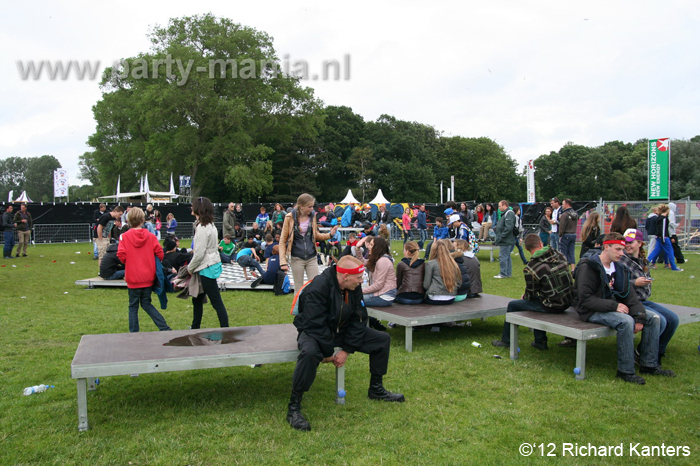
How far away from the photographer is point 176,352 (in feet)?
13.4

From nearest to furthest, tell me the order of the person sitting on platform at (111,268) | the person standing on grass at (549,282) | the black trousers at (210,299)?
the person standing on grass at (549,282) → the black trousers at (210,299) → the person sitting on platform at (111,268)

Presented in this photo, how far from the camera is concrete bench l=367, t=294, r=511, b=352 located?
5.91 metres

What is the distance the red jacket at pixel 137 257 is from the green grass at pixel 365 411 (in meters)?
1.17

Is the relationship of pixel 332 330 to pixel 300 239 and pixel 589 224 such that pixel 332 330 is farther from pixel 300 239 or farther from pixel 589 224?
pixel 589 224

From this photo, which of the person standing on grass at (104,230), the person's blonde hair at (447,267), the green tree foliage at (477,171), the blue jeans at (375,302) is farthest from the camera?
the green tree foliage at (477,171)

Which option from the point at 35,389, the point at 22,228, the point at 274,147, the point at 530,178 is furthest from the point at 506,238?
the point at 274,147

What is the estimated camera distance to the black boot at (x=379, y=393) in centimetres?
445

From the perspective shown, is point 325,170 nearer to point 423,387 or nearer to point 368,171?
point 368,171

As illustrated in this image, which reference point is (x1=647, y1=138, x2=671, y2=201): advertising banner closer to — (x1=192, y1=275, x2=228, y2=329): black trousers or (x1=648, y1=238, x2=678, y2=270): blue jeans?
(x1=648, y1=238, x2=678, y2=270): blue jeans

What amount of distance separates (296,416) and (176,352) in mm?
1124

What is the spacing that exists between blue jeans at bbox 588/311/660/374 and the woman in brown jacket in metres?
3.61

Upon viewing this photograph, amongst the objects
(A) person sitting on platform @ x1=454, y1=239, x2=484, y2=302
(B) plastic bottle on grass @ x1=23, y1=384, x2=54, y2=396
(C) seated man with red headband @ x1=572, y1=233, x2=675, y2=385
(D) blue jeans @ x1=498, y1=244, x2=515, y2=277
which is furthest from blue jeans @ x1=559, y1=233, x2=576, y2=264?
(B) plastic bottle on grass @ x1=23, y1=384, x2=54, y2=396

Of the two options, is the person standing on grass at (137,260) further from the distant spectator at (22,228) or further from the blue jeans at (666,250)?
the distant spectator at (22,228)

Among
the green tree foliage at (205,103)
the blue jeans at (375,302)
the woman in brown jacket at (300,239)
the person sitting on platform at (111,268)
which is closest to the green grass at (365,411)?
the blue jeans at (375,302)
